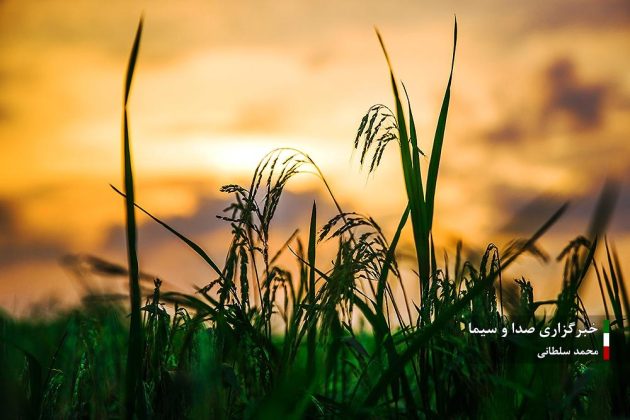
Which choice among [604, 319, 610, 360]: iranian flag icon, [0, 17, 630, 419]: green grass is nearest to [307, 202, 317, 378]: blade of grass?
[0, 17, 630, 419]: green grass

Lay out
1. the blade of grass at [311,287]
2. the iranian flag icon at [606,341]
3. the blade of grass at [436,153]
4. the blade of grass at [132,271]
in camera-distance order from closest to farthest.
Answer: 1. the blade of grass at [132,271]
2. the blade of grass at [311,287]
3. the blade of grass at [436,153]
4. the iranian flag icon at [606,341]

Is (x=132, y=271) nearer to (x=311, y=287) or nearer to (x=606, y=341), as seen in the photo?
(x=311, y=287)

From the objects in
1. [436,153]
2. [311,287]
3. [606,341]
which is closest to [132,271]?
[311,287]

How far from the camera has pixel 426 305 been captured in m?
2.00

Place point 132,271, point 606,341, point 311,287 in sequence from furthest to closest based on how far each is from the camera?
point 606,341
point 311,287
point 132,271

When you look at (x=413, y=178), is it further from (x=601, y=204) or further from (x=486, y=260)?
(x=601, y=204)

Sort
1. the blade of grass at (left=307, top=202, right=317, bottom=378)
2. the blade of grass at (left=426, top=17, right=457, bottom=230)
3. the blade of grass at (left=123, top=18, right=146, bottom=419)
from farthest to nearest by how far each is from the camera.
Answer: the blade of grass at (left=426, top=17, right=457, bottom=230), the blade of grass at (left=307, top=202, right=317, bottom=378), the blade of grass at (left=123, top=18, right=146, bottom=419)

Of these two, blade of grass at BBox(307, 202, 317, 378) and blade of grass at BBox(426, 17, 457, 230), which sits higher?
blade of grass at BBox(426, 17, 457, 230)

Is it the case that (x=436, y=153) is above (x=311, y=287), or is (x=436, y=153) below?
above

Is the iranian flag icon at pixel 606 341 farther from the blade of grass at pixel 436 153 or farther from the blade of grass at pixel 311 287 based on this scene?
the blade of grass at pixel 311 287

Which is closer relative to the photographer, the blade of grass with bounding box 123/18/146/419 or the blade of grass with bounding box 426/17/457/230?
the blade of grass with bounding box 123/18/146/419

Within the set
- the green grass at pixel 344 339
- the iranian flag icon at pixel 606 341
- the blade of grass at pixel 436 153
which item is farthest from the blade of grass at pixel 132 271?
the iranian flag icon at pixel 606 341

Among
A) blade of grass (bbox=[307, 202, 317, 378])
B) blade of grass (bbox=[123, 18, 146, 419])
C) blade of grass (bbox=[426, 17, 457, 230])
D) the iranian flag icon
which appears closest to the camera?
blade of grass (bbox=[123, 18, 146, 419])

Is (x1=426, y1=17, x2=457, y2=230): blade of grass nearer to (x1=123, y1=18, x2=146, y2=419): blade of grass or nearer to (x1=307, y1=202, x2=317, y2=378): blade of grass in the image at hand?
(x1=307, y1=202, x2=317, y2=378): blade of grass
